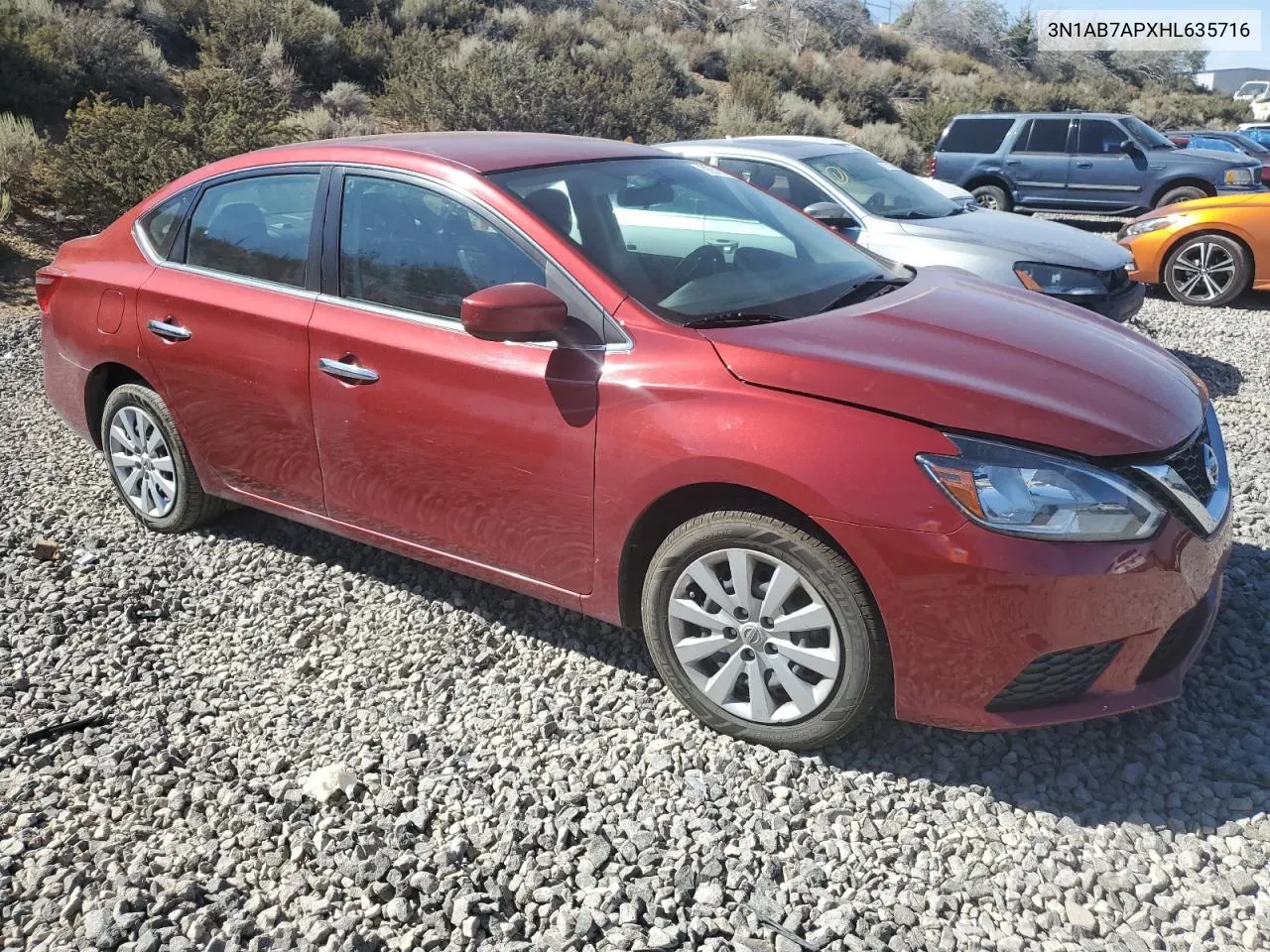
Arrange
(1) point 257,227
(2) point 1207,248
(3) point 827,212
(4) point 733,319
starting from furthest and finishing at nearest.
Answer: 1. (2) point 1207,248
2. (3) point 827,212
3. (1) point 257,227
4. (4) point 733,319

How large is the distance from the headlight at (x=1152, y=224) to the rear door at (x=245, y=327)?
8.26 metres

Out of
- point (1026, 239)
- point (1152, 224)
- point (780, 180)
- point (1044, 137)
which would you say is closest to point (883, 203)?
point (780, 180)

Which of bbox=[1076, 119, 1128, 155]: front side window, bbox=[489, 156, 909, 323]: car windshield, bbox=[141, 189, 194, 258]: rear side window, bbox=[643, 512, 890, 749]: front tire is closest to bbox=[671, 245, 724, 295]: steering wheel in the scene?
bbox=[489, 156, 909, 323]: car windshield

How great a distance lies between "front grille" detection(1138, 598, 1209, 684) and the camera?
289 cm

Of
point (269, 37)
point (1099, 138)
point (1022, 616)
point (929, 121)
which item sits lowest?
point (929, 121)

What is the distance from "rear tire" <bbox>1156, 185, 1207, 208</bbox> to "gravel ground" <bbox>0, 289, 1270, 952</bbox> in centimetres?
1160

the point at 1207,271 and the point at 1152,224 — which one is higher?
the point at 1152,224

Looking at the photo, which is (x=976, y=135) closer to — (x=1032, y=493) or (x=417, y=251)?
(x=417, y=251)

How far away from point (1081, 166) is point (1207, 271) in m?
5.79

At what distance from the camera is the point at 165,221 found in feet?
14.6

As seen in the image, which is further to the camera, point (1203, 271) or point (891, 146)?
point (891, 146)

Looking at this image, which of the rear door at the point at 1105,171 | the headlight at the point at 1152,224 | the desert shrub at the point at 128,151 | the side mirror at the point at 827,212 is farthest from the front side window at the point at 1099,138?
the desert shrub at the point at 128,151

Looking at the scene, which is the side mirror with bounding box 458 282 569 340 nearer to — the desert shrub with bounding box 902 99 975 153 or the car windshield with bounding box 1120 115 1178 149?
the car windshield with bounding box 1120 115 1178 149

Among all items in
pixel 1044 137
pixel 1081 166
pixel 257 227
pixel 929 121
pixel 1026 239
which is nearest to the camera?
pixel 257 227
